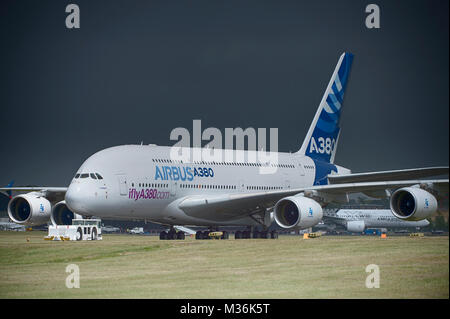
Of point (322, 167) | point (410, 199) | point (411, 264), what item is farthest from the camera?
point (322, 167)

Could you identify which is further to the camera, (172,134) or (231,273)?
(172,134)

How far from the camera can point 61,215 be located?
146 ft

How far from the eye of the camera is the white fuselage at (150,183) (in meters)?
38.1

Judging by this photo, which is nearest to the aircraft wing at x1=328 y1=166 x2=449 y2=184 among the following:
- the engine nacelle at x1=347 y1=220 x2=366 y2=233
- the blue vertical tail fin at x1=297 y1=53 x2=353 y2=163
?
the blue vertical tail fin at x1=297 y1=53 x2=353 y2=163

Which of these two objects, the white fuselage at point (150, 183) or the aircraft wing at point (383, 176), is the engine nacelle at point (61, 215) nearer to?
the white fuselage at point (150, 183)

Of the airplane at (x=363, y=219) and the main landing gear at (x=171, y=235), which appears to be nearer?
the main landing gear at (x=171, y=235)

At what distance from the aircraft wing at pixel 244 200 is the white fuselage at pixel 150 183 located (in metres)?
0.45

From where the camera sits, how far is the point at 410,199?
3397 cm

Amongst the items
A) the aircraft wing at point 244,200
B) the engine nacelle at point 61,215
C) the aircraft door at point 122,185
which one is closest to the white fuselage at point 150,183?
the aircraft door at point 122,185

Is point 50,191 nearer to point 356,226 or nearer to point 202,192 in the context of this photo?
point 202,192

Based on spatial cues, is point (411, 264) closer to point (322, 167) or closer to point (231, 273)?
point (231, 273)

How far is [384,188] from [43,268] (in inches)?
695

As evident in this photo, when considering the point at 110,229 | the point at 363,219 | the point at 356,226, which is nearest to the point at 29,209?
the point at 110,229
